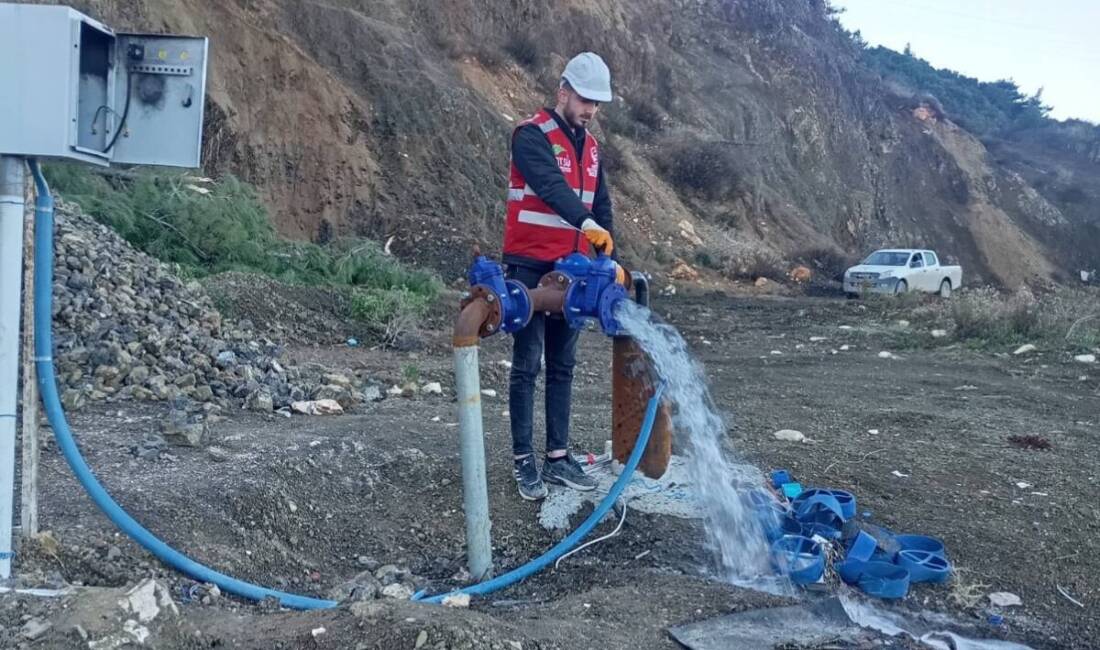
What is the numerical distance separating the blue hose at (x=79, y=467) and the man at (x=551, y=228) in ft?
2.29

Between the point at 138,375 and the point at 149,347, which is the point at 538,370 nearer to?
the point at 138,375

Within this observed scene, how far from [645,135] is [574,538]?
74.1 feet

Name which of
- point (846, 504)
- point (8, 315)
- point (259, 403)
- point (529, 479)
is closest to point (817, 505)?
point (846, 504)

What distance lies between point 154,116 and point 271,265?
8.87 meters

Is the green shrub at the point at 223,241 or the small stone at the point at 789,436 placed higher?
the green shrub at the point at 223,241

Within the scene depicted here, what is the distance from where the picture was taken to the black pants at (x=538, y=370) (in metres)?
4.10

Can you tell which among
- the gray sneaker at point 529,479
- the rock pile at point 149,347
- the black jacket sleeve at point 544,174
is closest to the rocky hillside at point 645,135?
the rock pile at point 149,347

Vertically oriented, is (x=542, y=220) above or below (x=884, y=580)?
above

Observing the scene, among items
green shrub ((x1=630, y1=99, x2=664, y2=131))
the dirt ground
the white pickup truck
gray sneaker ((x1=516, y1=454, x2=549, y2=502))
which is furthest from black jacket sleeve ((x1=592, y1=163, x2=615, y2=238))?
green shrub ((x1=630, y1=99, x2=664, y2=131))

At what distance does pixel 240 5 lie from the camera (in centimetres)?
1667

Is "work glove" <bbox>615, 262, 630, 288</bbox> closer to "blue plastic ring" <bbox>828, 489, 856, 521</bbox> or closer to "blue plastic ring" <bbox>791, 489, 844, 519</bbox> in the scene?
"blue plastic ring" <bbox>791, 489, 844, 519</bbox>

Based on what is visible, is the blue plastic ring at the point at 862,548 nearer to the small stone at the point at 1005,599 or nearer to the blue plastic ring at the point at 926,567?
the blue plastic ring at the point at 926,567

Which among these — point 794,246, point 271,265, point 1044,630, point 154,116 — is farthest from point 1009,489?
point 794,246

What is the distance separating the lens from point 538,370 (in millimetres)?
4168
